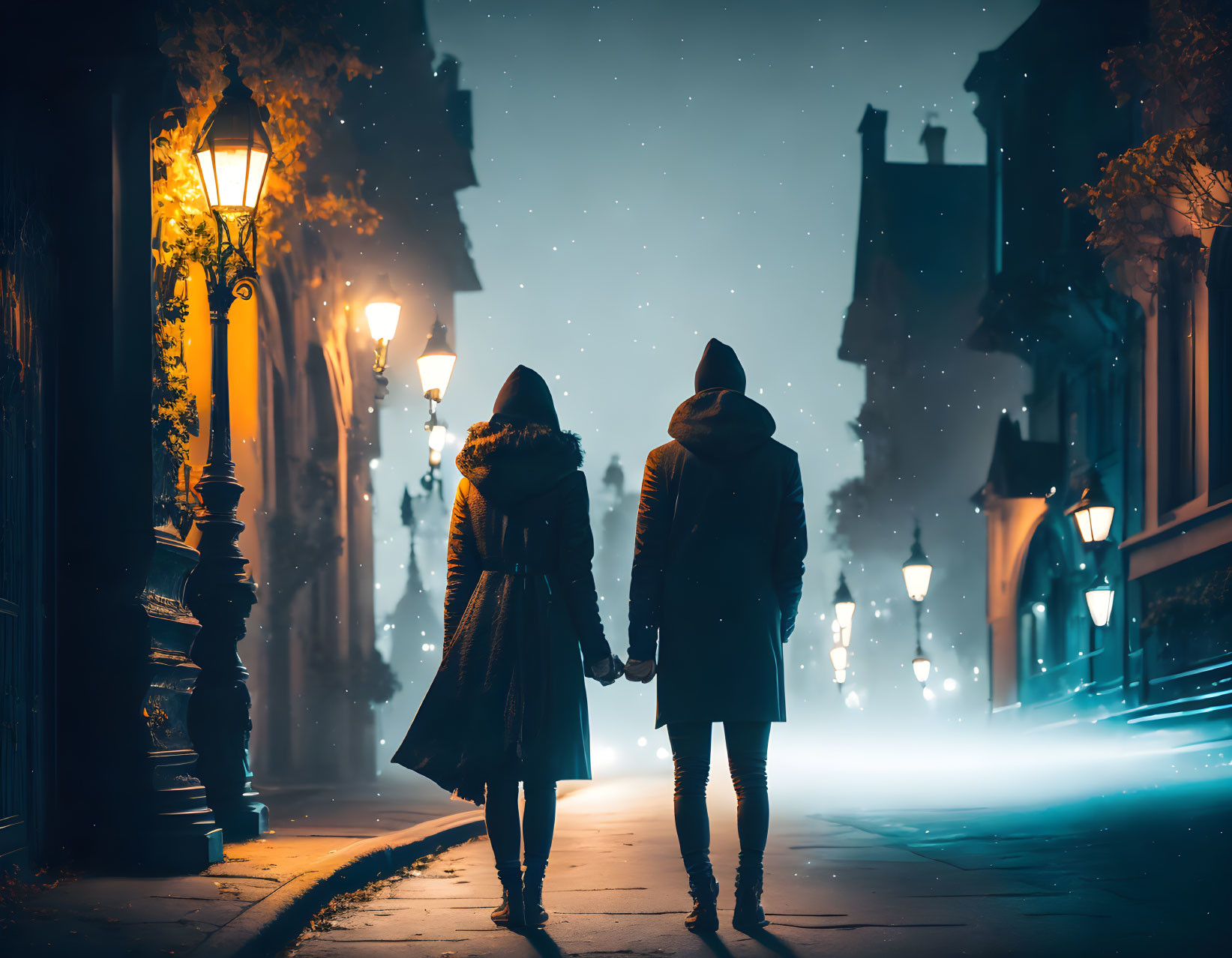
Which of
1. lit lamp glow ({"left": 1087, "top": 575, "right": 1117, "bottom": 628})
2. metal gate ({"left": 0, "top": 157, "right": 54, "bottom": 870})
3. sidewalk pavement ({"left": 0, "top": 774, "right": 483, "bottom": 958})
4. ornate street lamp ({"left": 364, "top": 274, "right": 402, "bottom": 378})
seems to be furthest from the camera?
lit lamp glow ({"left": 1087, "top": 575, "right": 1117, "bottom": 628})

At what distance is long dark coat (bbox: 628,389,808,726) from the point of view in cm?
522

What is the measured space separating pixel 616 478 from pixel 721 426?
10520cm

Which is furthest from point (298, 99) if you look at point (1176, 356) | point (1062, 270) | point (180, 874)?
point (1062, 270)

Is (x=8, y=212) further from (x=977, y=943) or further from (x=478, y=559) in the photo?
(x=977, y=943)

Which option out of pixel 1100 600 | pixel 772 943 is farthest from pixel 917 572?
pixel 772 943

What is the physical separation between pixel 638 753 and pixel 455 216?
186 ft

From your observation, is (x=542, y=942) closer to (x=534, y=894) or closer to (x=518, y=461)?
(x=534, y=894)

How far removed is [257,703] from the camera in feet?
59.0

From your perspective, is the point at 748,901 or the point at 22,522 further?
the point at 22,522

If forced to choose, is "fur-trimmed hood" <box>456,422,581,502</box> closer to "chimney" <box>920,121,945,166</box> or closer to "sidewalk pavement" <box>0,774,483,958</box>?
"sidewalk pavement" <box>0,774,483,958</box>

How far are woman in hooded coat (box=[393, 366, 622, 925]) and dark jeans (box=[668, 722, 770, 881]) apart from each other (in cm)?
39

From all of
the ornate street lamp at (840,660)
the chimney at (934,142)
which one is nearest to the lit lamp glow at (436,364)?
the ornate street lamp at (840,660)

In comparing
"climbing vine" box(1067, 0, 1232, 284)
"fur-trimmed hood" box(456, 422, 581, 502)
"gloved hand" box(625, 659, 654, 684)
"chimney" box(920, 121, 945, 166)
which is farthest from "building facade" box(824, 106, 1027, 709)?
"gloved hand" box(625, 659, 654, 684)

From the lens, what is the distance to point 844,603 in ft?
85.1
